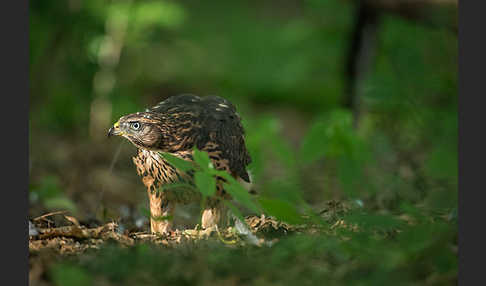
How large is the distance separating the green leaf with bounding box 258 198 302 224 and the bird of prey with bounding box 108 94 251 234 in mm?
426

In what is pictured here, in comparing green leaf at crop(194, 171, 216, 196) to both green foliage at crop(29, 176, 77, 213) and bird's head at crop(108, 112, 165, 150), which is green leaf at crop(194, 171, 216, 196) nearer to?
bird's head at crop(108, 112, 165, 150)

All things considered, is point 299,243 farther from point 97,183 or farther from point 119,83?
point 119,83

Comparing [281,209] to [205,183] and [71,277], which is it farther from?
[71,277]

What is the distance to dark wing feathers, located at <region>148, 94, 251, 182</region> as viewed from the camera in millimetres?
3336

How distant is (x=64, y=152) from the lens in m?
7.22

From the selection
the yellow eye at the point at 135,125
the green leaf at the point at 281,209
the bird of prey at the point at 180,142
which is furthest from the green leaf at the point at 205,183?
the yellow eye at the point at 135,125

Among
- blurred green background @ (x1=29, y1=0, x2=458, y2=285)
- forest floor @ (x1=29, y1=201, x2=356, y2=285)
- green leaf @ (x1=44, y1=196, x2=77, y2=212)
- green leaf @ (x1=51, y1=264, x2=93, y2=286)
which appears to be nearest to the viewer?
green leaf @ (x1=51, y1=264, x2=93, y2=286)

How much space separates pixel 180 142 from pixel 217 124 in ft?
0.86

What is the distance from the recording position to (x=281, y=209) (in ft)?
9.28

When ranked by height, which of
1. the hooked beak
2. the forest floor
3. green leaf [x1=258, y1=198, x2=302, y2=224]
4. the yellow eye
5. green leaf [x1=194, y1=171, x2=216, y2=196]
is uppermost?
the yellow eye

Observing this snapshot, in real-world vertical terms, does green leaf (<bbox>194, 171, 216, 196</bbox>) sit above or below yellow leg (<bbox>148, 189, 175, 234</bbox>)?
above

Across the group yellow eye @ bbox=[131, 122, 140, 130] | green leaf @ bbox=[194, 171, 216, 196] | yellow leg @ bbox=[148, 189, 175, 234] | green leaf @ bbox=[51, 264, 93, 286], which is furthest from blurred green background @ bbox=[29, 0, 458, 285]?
green leaf @ bbox=[51, 264, 93, 286]

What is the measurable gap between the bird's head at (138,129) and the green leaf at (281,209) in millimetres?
696

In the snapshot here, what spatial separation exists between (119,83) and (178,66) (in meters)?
3.91
